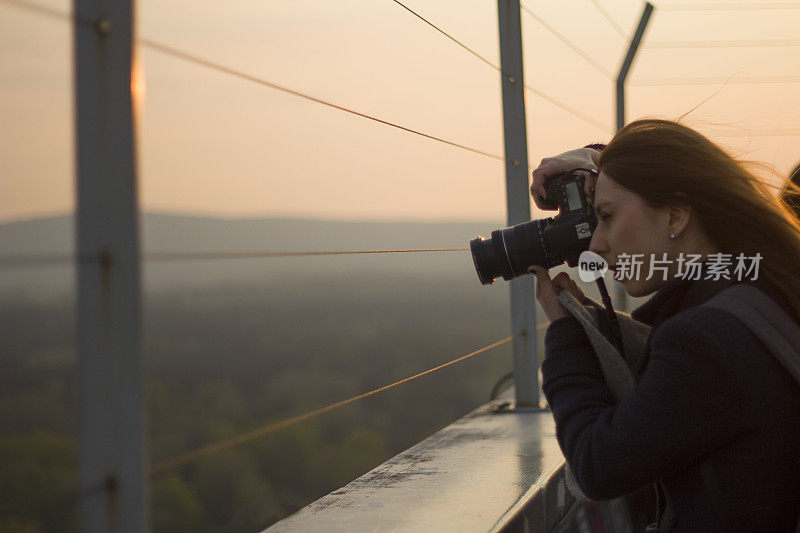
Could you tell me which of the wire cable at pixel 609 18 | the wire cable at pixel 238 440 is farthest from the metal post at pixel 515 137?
the wire cable at pixel 238 440

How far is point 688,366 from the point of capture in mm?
844

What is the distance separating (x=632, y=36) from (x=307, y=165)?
21148mm

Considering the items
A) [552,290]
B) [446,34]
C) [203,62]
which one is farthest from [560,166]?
[203,62]

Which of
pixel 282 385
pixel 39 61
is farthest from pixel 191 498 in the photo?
pixel 39 61

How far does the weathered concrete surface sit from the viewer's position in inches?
44.0

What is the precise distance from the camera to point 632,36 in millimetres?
2543

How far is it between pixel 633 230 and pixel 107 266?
1.96ft

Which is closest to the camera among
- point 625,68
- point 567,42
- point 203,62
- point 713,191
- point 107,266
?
point 107,266

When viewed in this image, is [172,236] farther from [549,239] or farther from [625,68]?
[625,68]

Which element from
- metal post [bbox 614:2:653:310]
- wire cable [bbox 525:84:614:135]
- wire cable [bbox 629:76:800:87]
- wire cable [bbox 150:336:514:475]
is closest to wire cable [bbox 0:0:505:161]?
wire cable [bbox 150:336:514:475]

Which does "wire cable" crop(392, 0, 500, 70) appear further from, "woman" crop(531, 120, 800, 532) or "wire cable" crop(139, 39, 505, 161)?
"woman" crop(531, 120, 800, 532)

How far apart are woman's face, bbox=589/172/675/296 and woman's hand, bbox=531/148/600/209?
0.65 ft

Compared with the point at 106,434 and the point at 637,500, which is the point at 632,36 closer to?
the point at 637,500

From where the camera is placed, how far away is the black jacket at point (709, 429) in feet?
2.76
